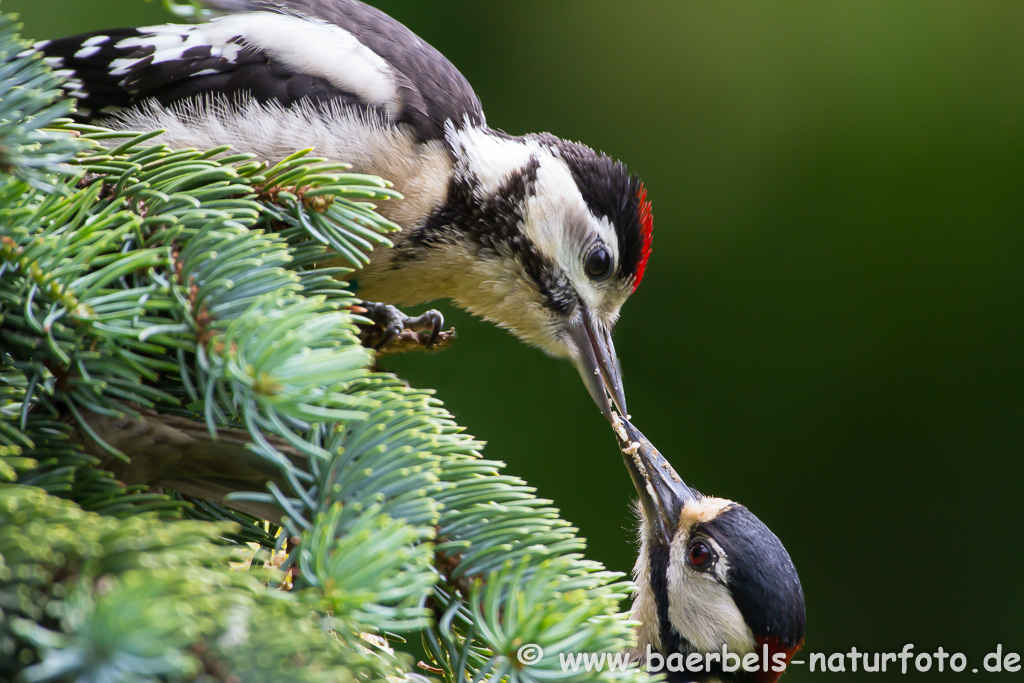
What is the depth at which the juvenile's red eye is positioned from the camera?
40.9 inches

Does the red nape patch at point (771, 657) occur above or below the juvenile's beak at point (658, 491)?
below

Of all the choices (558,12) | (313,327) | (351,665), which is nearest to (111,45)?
(313,327)

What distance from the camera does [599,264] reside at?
1114 millimetres

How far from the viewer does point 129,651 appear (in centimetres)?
27

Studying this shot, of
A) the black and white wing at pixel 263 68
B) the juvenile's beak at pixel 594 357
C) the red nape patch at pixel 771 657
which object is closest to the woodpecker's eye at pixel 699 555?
the red nape patch at pixel 771 657

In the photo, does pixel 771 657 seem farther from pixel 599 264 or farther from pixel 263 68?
pixel 263 68

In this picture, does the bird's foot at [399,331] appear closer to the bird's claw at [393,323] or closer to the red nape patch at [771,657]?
the bird's claw at [393,323]

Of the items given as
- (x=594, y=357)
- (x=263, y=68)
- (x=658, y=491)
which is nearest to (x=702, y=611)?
(x=658, y=491)

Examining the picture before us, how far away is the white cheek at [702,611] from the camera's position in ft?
3.27

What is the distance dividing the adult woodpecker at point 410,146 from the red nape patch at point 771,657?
1.13 ft

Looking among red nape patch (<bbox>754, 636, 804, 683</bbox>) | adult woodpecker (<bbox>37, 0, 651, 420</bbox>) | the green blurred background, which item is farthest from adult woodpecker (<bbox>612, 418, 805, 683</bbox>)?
the green blurred background

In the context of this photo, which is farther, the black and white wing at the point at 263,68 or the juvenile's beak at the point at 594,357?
the juvenile's beak at the point at 594,357

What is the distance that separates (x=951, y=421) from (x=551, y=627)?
2253 mm

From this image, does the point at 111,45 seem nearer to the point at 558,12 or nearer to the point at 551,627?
the point at 551,627
